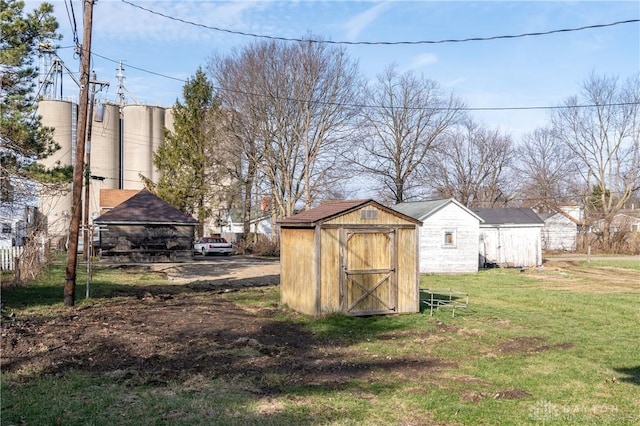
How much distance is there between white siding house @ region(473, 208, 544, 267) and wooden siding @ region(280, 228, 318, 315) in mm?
19412

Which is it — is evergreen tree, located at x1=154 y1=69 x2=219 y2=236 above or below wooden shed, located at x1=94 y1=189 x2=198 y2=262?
above

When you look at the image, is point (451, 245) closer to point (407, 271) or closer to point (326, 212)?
point (407, 271)

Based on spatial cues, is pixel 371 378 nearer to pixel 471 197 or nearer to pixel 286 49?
pixel 286 49

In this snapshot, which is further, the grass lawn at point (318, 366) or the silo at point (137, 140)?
the silo at point (137, 140)

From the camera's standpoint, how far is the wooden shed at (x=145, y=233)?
1241 inches

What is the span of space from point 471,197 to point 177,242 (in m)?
31.0

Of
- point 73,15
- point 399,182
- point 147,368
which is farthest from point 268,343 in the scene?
point 399,182

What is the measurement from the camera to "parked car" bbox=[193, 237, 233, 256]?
39219 millimetres

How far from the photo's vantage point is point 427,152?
4616 centimetres

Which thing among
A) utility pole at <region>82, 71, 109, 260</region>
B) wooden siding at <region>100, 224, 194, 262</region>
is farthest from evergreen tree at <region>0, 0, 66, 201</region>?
wooden siding at <region>100, 224, 194, 262</region>

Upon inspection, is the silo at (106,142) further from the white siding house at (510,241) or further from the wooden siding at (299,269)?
the wooden siding at (299,269)

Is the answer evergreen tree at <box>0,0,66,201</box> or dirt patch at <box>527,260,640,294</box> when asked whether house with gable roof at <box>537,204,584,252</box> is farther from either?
evergreen tree at <box>0,0,66,201</box>

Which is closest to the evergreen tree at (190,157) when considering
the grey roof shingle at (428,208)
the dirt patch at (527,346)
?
the grey roof shingle at (428,208)

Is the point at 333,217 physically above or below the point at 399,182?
below
